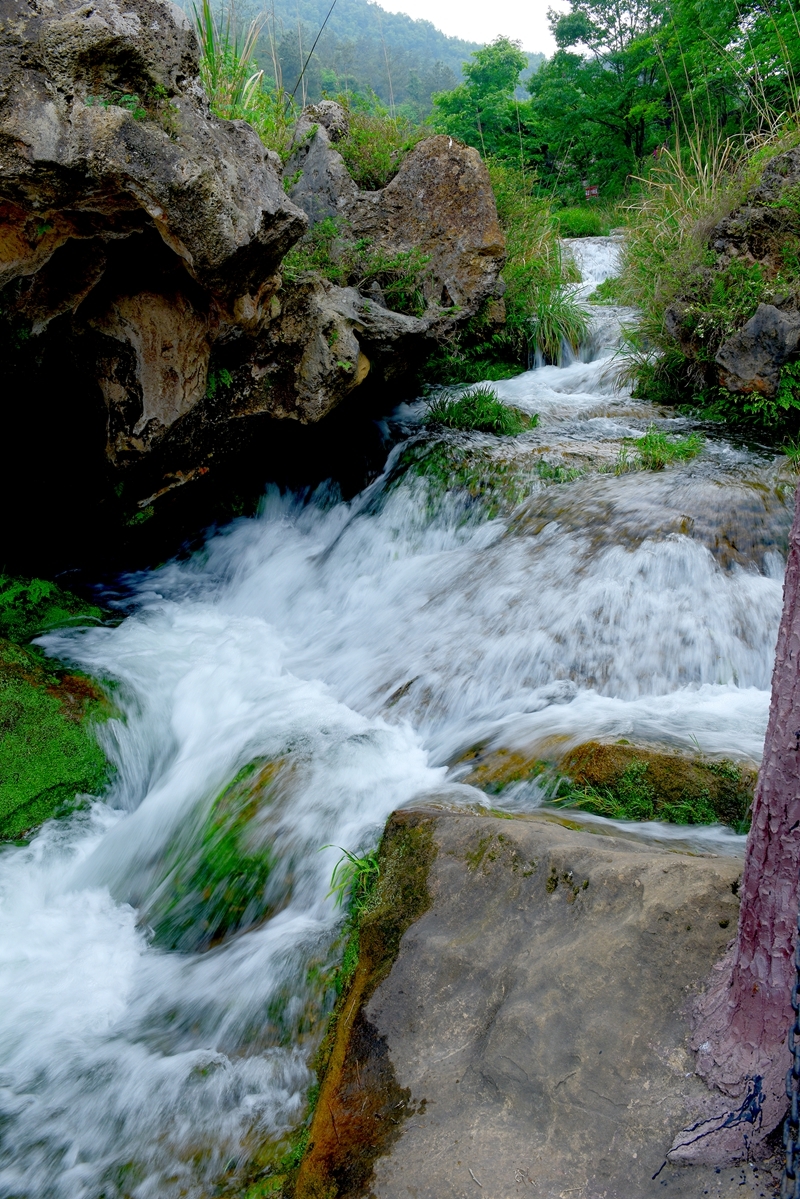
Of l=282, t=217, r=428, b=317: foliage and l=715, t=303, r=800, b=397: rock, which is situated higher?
l=282, t=217, r=428, b=317: foliage

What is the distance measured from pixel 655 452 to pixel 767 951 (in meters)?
5.24

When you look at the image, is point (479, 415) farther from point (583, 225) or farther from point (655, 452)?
point (583, 225)

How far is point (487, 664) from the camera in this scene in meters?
4.43

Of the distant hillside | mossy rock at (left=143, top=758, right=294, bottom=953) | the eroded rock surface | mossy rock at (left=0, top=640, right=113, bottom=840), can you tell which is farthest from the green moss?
the distant hillside

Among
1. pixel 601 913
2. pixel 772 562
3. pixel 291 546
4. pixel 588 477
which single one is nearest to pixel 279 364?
pixel 291 546

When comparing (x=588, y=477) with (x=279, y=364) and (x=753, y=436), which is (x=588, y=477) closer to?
(x=753, y=436)

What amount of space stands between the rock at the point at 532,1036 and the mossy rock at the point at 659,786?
67cm

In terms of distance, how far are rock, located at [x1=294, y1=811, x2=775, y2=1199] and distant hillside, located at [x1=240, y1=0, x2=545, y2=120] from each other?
866 centimetres

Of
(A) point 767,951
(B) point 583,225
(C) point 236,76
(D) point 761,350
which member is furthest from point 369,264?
(B) point 583,225

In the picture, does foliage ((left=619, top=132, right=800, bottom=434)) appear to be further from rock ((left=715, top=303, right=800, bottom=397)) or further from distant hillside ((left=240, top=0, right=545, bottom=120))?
distant hillside ((left=240, top=0, right=545, bottom=120))

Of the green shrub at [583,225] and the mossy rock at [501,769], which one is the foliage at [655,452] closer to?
the mossy rock at [501,769]

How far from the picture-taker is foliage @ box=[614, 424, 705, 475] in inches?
240

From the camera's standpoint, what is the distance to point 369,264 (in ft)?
23.0

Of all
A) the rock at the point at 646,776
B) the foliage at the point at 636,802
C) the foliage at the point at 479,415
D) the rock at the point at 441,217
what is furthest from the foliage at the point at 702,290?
the foliage at the point at 636,802
